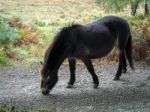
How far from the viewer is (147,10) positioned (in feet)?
56.5

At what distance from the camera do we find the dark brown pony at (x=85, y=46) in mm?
8430

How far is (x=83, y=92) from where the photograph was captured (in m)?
8.94

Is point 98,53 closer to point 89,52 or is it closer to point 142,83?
point 89,52

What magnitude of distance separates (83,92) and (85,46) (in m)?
1.04

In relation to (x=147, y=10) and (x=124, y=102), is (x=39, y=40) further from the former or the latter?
(x=124, y=102)

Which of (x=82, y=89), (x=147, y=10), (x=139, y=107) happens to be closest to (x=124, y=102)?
(x=139, y=107)

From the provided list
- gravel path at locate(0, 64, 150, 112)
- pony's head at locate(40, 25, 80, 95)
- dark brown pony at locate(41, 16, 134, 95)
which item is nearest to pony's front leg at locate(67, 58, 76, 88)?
dark brown pony at locate(41, 16, 134, 95)

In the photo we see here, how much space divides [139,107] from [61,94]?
1.85m

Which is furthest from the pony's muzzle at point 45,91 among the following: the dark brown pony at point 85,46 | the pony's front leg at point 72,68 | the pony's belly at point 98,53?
the pony's belly at point 98,53

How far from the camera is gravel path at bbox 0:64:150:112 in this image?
793cm

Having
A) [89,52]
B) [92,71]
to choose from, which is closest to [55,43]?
[89,52]

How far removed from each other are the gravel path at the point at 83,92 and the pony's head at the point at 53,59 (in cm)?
32

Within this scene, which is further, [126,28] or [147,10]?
[147,10]

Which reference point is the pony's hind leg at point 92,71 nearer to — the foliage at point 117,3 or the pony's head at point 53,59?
the pony's head at point 53,59
